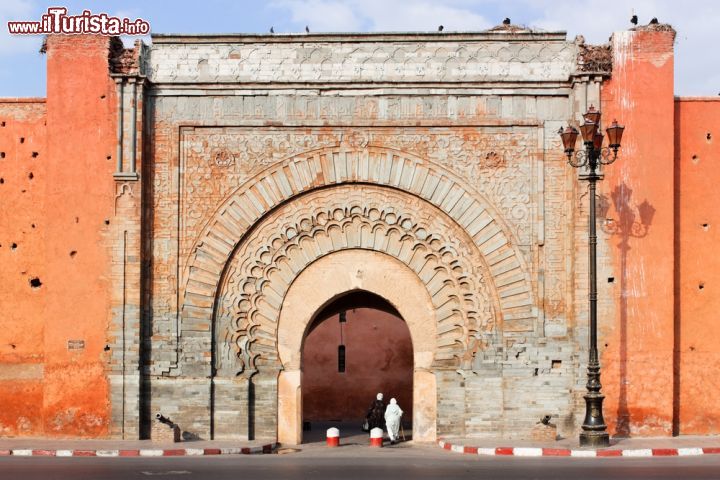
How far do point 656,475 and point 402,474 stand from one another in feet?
7.43

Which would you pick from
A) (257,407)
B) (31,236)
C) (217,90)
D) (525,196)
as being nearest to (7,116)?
(31,236)

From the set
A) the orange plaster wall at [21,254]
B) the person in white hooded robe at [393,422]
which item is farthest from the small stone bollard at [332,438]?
the orange plaster wall at [21,254]

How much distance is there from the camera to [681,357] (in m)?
14.6

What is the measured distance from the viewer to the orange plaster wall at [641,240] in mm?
14289

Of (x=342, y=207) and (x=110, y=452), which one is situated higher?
(x=342, y=207)

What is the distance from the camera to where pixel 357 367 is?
23.0 m

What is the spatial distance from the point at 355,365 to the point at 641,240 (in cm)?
955

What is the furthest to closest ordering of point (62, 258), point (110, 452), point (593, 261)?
point (62, 258) → point (593, 261) → point (110, 452)

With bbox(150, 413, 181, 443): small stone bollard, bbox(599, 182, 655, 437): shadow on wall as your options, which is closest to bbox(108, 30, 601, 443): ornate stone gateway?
bbox(150, 413, 181, 443): small stone bollard

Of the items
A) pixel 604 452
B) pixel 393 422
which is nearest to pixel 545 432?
pixel 604 452

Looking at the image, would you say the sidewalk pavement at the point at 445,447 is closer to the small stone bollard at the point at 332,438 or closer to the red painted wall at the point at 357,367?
the small stone bollard at the point at 332,438

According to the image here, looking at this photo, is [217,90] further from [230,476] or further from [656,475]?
[656,475]

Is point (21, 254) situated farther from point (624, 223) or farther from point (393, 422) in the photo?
point (624, 223)

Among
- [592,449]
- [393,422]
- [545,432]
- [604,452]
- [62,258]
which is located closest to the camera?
[604,452]
